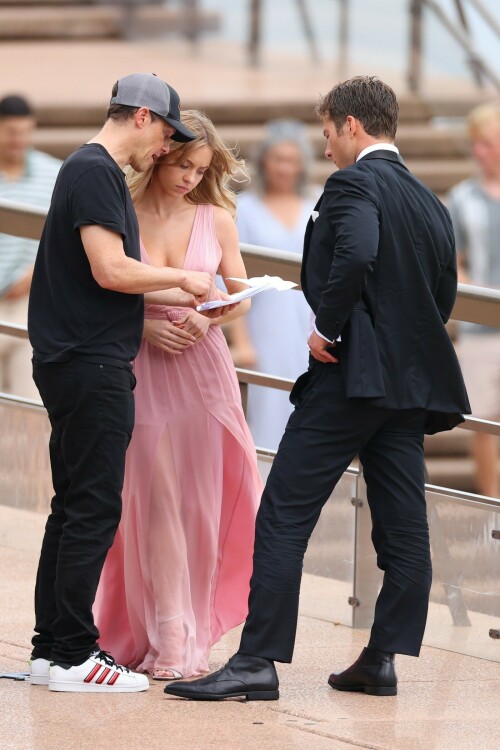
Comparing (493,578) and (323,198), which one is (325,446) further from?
(493,578)

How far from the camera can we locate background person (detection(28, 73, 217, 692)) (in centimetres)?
438

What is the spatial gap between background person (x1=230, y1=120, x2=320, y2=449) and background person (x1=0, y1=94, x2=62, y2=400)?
95 cm

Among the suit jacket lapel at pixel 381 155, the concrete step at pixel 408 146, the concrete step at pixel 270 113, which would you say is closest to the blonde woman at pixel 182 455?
the suit jacket lapel at pixel 381 155

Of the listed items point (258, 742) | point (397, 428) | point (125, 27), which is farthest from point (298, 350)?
point (125, 27)

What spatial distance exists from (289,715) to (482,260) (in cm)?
367

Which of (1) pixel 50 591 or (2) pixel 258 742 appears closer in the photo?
(2) pixel 258 742

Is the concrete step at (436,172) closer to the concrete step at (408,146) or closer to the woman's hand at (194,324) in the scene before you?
the concrete step at (408,146)

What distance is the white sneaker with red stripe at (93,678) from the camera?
4.59m

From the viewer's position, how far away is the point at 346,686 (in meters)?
4.80

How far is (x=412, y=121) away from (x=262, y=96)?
1.13 meters

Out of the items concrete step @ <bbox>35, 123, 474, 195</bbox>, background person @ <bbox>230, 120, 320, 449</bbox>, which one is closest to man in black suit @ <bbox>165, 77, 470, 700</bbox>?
background person @ <bbox>230, 120, 320, 449</bbox>

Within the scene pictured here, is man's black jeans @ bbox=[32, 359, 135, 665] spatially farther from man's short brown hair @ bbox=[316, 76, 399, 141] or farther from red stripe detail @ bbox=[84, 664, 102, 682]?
man's short brown hair @ bbox=[316, 76, 399, 141]

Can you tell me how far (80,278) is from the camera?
445cm

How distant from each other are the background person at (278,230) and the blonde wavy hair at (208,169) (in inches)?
56.6
